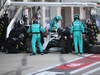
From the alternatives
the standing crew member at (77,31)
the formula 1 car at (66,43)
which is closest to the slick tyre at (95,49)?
the formula 1 car at (66,43)

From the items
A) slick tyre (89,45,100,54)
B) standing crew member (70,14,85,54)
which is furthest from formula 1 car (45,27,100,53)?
standing crew member (70,14,85,54)

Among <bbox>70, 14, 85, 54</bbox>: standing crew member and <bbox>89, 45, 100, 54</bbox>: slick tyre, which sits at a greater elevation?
<bbox>70, 14, 85, 54</bbox>: standing crew member

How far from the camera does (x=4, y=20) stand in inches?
666

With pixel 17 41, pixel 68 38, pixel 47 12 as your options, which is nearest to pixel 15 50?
pixel 17 41

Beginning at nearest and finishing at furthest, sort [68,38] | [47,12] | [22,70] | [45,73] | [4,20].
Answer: [45,73]
[22,70]
[68,38]
[4,20]
[47,12]

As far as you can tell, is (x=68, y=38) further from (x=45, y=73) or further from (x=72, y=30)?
(x=45, y=73)

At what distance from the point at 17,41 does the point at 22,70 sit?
6386 millimetres

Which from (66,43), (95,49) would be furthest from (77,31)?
(95,49)

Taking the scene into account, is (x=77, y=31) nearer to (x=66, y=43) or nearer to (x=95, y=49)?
(x=66, y=43)

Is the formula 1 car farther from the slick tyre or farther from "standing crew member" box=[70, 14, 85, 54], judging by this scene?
"standing crew member" box=[70, 14, 85, 54]

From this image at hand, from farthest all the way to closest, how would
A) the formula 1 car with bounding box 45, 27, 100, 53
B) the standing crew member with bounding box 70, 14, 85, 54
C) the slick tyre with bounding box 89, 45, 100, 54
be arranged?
the formula 1 car with bounding box 45, 27, 100, 53 → the slick tyre with bounding box 89, 45, 100, 54 → the standing crew member with bounding box 70, 14, 85, 54

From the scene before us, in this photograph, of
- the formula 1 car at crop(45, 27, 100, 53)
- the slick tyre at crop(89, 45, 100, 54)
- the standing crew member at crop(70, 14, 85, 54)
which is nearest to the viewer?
the standing crew member at crop(70, 14, 85, 54)

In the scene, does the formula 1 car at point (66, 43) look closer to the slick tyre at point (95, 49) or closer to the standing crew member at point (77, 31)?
the slick tyre at point (95, 49)

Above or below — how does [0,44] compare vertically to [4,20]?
below
